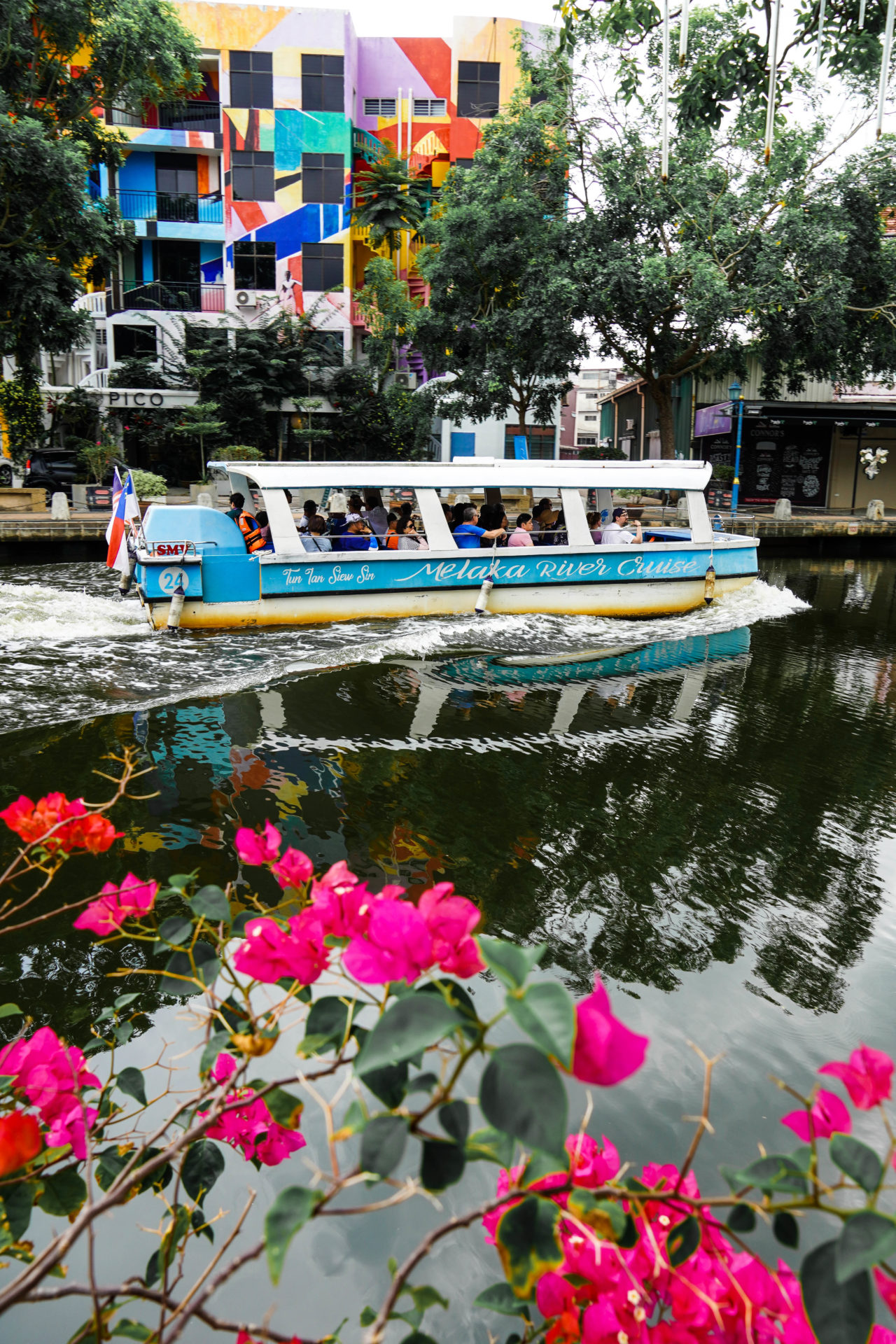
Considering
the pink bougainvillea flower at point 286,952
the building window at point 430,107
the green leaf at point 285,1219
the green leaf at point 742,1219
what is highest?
the building window at point 430,107

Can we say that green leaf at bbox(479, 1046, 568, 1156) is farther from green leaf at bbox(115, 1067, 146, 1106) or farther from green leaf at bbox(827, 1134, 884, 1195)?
green leaf at bbox(115, 1067, 146, 1106)

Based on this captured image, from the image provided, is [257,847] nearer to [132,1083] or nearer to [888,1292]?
[132,1083]

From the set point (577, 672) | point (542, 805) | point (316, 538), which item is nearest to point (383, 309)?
point (316, 538)

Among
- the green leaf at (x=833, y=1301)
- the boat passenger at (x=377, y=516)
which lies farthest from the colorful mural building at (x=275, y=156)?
the green leaf at (x=833, y=1301)

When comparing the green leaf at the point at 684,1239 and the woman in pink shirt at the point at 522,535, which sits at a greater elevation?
the woman in pink shirt at the point at 522,535

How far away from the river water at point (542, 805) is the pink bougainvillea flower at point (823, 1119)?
154 centimetres

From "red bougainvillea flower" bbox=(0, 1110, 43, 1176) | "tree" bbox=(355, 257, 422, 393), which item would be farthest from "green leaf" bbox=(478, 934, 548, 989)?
"tree" bbox=(355, 257, 422, 393)

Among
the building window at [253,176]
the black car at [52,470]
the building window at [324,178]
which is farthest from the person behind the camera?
the building window at [324,178]

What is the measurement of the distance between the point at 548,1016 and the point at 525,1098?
0.28 feet

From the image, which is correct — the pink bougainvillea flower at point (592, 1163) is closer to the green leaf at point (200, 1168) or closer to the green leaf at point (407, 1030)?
the green leaf at point (407, 1030)

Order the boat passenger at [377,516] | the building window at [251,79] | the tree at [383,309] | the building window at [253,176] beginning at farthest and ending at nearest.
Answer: the building window at [253,176] → the building window at [251,79] → the tree at [383,309] → the boat passenger at [377,516]

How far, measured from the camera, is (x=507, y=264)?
59.8 feet

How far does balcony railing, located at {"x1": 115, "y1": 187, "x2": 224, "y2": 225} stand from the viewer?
90.3ft

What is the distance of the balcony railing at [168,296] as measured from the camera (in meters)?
27.7
